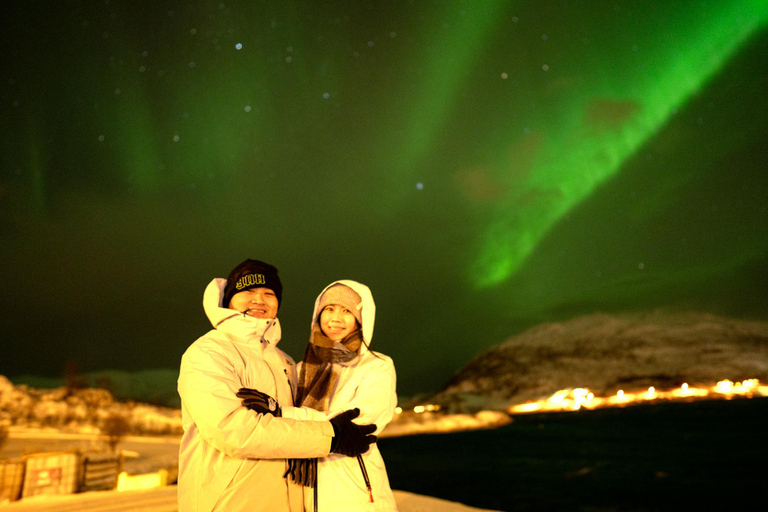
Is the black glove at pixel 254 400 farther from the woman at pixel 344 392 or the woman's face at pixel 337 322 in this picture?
the woman's face at pixel 337 322

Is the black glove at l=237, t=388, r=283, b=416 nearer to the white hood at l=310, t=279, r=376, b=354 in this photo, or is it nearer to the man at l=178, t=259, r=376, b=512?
the man at l=178, t=259, r=376, b=512

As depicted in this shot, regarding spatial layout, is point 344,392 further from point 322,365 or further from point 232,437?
point 232,437

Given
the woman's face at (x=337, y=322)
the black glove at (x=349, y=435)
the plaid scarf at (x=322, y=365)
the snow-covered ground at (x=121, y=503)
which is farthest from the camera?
the snow-covered ground at (x=121, y=503)

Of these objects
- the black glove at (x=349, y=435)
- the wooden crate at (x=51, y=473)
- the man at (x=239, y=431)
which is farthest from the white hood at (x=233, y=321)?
the wooden crate at (x=51, y=473)

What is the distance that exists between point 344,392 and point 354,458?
1.31 ft

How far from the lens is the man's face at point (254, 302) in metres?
3.26

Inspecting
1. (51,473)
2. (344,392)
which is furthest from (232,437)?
(51,473)

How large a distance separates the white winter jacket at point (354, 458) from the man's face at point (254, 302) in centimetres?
68

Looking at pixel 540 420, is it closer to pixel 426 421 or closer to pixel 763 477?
pixel 426 421

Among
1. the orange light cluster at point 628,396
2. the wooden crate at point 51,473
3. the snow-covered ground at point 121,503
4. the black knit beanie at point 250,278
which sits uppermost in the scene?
the orange light cluster at point 628,396

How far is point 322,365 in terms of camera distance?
3.41 m

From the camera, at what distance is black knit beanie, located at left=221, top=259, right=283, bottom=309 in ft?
10.8

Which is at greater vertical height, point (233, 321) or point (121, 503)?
point (233, 321)

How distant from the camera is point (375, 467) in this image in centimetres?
307
